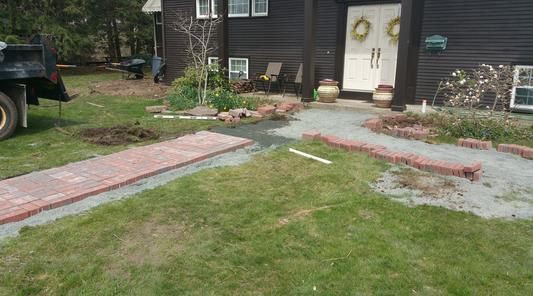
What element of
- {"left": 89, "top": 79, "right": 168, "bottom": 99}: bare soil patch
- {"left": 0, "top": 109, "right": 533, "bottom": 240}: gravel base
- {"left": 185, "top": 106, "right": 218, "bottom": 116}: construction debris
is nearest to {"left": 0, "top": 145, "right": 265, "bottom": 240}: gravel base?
{"left": 0, "top": 109, "right": 533, "bottom": 240}: gravel base

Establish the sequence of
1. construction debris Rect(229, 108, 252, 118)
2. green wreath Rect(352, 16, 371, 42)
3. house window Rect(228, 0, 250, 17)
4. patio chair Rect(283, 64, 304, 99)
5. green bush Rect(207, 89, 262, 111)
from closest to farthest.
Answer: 1. construction debris Rect(229, 108, 252, 118)
2. green bush Rect(207, 89, 262, 111)
3. green wreath Rect(352, 16, 371, 42)
4. patio chair Rect(283, 64, 304, 99)
5. house window Rect(228, 0, 250, 17)

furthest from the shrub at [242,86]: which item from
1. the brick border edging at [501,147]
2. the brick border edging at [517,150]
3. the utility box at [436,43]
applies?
the brick border edging at [517,150]

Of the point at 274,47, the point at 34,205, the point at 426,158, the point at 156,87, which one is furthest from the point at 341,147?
the point at 156,87

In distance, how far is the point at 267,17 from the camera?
1132 cm

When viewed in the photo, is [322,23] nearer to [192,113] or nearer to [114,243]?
[192,113]

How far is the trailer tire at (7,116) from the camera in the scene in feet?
19.2

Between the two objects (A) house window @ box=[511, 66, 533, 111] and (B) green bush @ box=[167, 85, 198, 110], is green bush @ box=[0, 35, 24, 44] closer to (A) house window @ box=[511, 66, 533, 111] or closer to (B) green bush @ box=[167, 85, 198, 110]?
(B) green bush @ box=[167, 85, 198, 110]

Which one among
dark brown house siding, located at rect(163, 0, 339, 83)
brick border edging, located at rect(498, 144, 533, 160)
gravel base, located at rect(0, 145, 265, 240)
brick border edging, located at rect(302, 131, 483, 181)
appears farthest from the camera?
dark brown house siding, located at rect(163, 0, 339, 83)

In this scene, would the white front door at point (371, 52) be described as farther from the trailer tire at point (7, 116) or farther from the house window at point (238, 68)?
the trailer tire at point (7, 116)

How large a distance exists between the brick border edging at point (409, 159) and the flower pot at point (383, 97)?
316 centimetres

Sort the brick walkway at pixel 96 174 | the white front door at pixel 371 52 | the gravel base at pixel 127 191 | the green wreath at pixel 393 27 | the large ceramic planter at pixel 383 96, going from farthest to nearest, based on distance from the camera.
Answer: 1. the white front door at pixel 371 52
2. the green wreath at pixel 393 27
3. the large ceramic planter at pixel 383 96
4. the brick walkway at pixel 96 174
5. the gravel base at pixel 127 191

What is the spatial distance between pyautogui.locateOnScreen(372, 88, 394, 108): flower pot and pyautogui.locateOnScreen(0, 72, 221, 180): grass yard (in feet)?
11.9

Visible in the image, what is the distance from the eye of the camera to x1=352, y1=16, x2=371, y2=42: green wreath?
9.57 meters

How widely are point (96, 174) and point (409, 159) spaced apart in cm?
359
